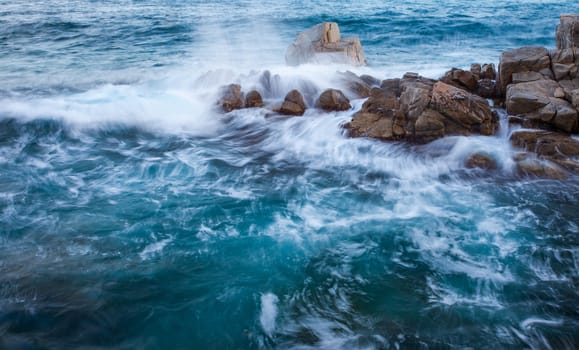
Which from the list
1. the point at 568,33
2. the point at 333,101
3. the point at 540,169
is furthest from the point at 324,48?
the point at 540,169

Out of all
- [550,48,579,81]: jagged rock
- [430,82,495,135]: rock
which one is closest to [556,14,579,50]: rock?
[550,48,579,81]: jagged rock

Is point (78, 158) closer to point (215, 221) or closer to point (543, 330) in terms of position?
point (215, 221)

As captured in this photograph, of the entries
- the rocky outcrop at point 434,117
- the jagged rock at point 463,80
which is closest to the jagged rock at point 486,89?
the jagged rock at point 463,80

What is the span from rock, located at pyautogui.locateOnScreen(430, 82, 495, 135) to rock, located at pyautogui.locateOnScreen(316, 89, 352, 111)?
8.19 feet

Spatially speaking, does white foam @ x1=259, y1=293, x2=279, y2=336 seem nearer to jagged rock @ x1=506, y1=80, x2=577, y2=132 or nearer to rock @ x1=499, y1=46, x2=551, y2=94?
jagged rock @ x1=506, y1=80, x2=577, y2=132

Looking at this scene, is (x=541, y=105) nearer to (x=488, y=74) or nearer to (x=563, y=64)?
(x=563, y=64)

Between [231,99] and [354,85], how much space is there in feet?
11.4

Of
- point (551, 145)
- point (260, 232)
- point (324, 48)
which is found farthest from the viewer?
point (324, 48)

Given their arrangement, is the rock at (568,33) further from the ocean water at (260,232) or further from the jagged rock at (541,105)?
the ocean water at (260,232)

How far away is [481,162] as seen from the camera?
8180mm

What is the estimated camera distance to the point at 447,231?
654 centimetres

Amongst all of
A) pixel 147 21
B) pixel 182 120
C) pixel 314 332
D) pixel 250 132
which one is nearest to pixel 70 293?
pixel 314 332

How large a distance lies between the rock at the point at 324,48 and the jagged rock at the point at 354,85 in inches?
83.5

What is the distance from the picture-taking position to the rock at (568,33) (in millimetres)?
11117
